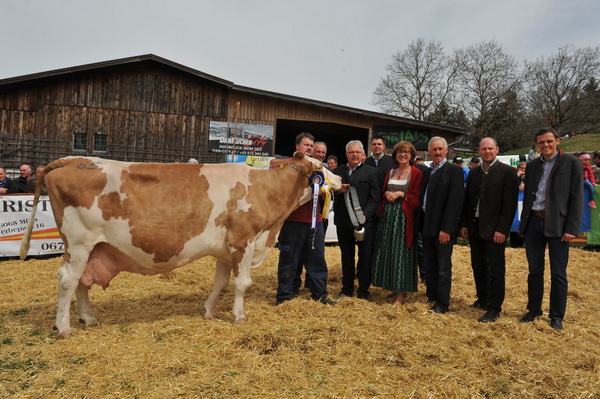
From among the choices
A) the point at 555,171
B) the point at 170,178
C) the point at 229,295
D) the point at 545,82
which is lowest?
the point at 229,295

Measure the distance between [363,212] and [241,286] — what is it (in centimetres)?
191

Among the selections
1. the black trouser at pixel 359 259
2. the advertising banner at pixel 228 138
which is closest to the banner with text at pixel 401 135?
the advertising banner at pixel 228 138

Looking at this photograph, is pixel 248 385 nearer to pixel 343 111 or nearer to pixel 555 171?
pixel 555 171

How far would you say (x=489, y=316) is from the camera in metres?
4.68

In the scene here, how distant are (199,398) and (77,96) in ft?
58.1

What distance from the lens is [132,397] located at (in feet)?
9.25

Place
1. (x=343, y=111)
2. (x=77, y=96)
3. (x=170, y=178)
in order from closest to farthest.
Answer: (x=170, y=178)
(x=77, y=96)
(x=343, y=111)

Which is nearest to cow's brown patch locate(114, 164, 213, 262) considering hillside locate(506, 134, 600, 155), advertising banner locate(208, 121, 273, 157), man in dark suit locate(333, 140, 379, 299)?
man in dark suit locate(333, 140, 379, 299)

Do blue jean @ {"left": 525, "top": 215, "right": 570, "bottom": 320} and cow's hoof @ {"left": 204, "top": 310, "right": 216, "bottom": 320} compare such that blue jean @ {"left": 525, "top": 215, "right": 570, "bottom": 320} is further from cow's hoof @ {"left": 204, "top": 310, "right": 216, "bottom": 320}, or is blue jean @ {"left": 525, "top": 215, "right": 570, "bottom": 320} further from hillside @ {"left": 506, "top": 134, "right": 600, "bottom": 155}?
hillside @ {"left": 506, "top": 134, "right": 600, "bottom": 155}

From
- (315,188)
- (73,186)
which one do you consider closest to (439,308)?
(315,188)

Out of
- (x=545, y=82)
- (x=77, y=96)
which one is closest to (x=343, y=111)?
(x=77, y=96)

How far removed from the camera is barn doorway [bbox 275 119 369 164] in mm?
22125

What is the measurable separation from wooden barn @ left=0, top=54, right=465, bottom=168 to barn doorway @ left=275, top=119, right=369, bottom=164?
2.84 meters

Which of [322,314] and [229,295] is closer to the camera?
[322,314]
